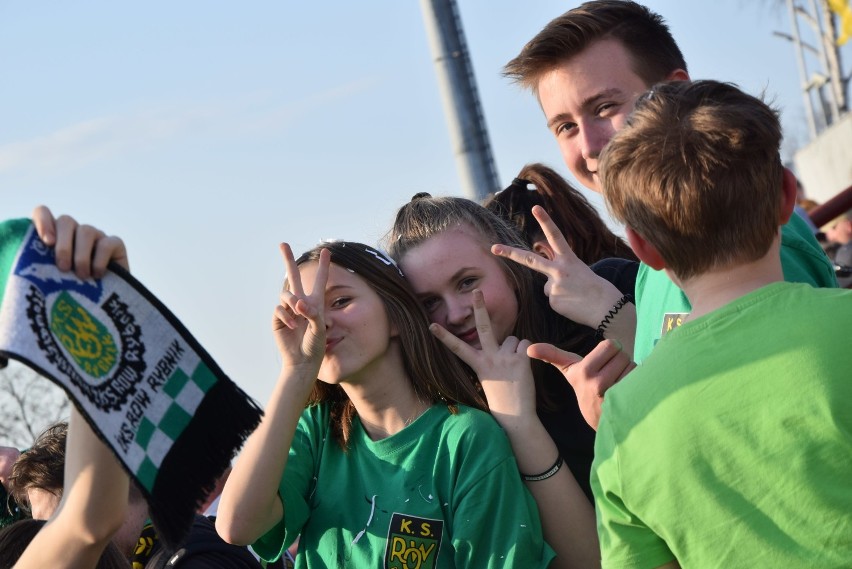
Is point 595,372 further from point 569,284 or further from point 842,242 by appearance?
point 842,242

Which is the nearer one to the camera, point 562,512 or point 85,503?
point 85,503

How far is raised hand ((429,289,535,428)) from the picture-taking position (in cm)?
313

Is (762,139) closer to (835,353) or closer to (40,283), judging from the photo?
(835,353)

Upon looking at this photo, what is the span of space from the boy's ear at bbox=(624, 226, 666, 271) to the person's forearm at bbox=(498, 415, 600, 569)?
0.99 metres

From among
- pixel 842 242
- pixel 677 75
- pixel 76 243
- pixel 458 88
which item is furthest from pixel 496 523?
pixel 842 242

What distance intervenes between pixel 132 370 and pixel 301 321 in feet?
3.06

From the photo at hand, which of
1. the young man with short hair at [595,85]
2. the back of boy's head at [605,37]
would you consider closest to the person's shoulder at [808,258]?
the young man with short hair at [595,85]

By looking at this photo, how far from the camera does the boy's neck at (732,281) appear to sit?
2.10 metres

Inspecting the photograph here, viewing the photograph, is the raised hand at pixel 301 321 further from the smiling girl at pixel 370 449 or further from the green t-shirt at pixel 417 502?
the green t-shirt at pixel 417 502

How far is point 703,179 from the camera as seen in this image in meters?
2.06

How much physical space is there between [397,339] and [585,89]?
92 cm

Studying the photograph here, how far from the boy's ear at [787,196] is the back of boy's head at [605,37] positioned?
1276mm

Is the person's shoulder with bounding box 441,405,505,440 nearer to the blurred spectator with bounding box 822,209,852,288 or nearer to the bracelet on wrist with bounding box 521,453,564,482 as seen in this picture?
the bracelet on wrist with bounding box 521,453,564,482

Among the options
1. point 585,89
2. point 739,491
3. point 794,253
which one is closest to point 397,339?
point 585,89
